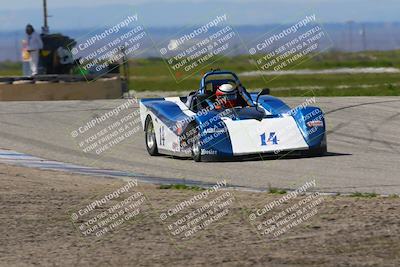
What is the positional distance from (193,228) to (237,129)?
5946mm

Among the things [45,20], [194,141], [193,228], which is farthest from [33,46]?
[193,228]

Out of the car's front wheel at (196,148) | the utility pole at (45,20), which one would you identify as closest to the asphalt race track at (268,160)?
the car's front wheel at (196,148)

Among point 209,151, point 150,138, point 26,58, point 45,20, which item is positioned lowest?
point 209,151

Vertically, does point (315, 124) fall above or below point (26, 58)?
below

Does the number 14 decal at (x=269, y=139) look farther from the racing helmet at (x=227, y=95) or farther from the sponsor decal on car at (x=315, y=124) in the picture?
the racing helmet at (x=227, y=95)

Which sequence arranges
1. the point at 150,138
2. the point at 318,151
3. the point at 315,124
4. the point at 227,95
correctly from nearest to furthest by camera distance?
the point at 315,124, the point at 318,151, the point at 227,95, the point at 150,138

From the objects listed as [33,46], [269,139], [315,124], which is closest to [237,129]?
[269,139]

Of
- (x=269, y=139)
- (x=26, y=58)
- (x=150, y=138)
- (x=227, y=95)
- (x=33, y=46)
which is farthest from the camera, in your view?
(x=26, y=58)

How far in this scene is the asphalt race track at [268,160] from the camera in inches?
529

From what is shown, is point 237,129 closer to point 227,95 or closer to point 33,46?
A: point 227,95

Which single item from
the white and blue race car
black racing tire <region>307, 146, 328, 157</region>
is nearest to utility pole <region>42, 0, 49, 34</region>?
the white and blue race car

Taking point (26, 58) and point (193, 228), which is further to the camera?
point (26, 58)

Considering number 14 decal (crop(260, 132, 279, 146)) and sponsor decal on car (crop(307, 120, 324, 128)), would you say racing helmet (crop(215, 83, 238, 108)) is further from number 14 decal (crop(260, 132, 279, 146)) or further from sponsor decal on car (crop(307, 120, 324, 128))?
sponsor decal on car (crop(307, 120, 324, 128))

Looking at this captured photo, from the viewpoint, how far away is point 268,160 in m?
15.5
